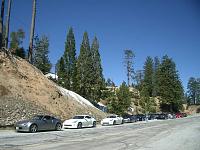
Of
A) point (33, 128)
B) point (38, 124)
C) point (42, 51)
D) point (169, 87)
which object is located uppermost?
point (42, 51)

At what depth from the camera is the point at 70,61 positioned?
252 ft

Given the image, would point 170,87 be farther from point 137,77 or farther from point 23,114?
point 23,114

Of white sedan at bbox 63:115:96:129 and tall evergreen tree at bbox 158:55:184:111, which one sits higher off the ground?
tall evergreen tree at bbox 158:55:184:111

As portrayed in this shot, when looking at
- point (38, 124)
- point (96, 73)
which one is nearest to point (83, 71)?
point (96, 73)

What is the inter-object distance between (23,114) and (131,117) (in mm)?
27329

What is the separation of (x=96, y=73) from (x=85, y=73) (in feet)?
9.47

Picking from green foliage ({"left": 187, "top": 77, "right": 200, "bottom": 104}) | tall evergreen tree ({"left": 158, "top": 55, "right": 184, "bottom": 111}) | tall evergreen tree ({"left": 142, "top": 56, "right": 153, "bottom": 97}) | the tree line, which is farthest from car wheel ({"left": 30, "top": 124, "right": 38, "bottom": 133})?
green foliage ({"left": 187, "top": 77, "right": 200, "bottom": 104})

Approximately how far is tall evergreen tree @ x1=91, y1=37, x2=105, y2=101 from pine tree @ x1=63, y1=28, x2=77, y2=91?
14.6 feet

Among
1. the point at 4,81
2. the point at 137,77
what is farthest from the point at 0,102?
the point at 137,77

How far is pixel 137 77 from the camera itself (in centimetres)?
15038

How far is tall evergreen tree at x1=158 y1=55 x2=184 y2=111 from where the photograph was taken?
332 feet

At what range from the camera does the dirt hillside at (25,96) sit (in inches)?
1298

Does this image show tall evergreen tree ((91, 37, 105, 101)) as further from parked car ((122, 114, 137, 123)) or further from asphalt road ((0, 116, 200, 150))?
asphalt road ((0, 116, 200, 150))

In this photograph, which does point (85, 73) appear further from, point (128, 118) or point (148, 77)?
point (148, 77)
